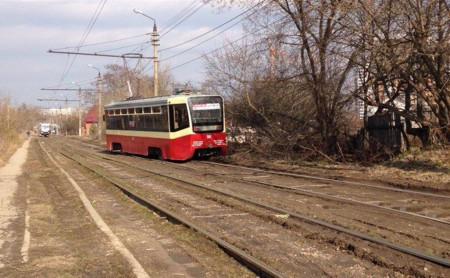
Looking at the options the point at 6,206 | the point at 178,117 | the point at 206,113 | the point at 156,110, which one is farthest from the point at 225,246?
the point at 156,110

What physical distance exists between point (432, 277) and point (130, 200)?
7.97 m

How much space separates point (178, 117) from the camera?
21.2 meters

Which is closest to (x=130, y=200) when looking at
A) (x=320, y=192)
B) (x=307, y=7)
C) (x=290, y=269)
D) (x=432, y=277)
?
(x=320, y=192)

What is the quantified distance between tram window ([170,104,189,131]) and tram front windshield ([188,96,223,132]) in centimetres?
31

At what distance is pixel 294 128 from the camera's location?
21.5 m

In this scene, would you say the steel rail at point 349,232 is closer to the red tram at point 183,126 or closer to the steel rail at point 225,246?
the steel rail at point 225,246

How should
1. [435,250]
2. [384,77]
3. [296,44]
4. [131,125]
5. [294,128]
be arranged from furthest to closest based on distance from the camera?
[131,125], [294,128], [296,44], [384,77], [435,250]

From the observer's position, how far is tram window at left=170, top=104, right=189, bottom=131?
2109cm

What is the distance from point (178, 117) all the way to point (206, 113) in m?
1.29

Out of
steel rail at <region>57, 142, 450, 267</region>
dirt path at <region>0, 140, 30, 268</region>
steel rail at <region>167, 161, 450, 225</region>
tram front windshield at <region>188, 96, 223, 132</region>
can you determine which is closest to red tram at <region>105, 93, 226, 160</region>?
tram front windshield at <region>188, 96, 223, 132</region>

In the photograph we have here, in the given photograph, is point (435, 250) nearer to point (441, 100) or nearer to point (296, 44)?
point (441, 100)

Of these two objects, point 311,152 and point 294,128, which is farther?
point 294,128

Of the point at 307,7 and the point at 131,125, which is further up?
the point at 307,7

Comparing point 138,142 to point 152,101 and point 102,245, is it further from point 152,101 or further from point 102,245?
point 102,245
